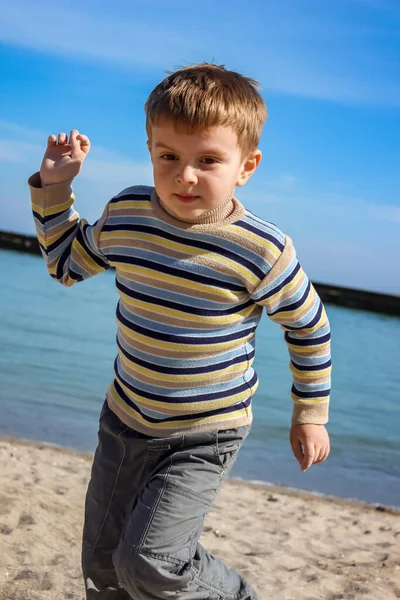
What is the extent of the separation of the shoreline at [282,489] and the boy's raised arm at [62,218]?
9.75 ft

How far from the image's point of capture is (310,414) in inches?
104

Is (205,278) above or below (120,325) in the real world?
above

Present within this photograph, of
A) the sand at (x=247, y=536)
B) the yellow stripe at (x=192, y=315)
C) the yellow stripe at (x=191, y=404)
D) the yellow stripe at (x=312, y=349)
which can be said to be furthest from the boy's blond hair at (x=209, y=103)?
the sand at (x=247, y=536)

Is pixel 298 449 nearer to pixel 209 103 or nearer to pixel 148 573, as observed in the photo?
pixel 148 573

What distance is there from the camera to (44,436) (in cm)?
641

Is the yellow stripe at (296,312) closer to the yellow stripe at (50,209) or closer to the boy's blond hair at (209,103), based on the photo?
the boy's blond hair at (209,103)

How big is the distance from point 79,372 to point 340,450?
3146 mm

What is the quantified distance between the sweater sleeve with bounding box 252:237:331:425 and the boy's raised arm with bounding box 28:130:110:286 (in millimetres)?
648

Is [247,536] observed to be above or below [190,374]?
below

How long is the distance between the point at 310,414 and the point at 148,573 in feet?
2.33

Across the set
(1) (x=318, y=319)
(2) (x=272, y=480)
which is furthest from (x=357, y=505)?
(1) (x=318, y=319)

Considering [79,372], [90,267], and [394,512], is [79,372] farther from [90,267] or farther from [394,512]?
[90,267]

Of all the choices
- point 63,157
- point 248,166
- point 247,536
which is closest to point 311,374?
point 248,166

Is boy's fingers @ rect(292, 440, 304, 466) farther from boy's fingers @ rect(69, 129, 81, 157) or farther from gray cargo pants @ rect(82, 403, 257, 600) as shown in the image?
boy's fingers @ rect(69, 129, 81, 157)
